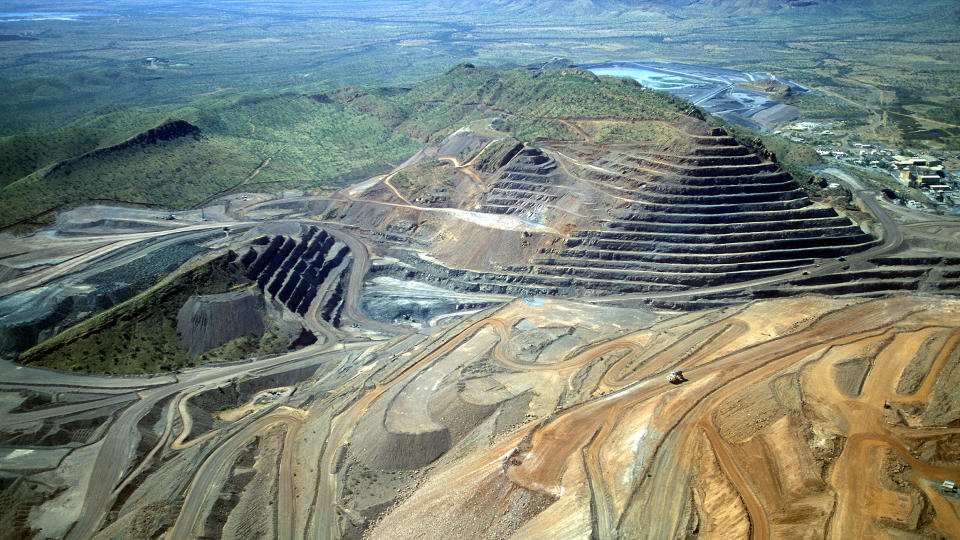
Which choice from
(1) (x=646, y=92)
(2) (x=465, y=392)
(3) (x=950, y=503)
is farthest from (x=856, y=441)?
(1) (x=646, y=92)

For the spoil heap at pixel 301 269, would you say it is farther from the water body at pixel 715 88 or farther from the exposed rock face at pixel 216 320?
the water body at pixel 715 88

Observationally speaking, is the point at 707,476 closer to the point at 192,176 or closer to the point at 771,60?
the point at 192,176

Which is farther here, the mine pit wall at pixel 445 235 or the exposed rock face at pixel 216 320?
the mine pit wall at pixel 445 235

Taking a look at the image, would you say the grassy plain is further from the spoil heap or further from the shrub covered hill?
the spoil heap

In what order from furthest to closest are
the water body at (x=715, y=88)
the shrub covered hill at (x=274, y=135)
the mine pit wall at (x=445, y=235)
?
1. the water body at (x=715, y=88)
2. the shrub covered hill at (x=274, y=135)
3. the mine pit wall at (x=445, y=235)

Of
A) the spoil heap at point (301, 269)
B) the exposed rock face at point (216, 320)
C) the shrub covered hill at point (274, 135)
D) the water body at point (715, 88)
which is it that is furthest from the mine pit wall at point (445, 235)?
the water body at point (715, 88)

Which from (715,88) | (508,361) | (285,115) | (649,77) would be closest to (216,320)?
(508,361)

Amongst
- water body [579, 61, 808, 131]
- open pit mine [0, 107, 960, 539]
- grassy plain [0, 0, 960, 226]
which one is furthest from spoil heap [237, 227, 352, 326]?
water body [579, 61, 808, 131]
